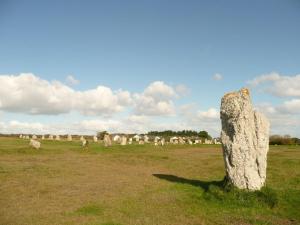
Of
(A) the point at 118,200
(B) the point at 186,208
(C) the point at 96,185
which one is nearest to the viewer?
(B) the point at 186,208

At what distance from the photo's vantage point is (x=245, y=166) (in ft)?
57.2

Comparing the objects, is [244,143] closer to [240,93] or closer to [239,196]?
[240,93]

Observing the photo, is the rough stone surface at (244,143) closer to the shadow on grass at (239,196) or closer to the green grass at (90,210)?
the shadow on grass at (239,196)

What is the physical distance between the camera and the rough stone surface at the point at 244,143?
1738 centimetres

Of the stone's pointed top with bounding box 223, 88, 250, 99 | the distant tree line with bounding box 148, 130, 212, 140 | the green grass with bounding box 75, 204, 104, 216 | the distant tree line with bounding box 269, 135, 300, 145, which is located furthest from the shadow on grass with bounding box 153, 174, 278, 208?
the distant tree line with bounding box 148, 130, 212, 140

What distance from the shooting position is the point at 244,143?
1764 centimetres

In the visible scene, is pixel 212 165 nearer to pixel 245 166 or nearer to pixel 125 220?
pixel 245 166

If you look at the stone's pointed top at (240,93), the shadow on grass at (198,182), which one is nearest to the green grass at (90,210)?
the shadow on grass at (198,182)

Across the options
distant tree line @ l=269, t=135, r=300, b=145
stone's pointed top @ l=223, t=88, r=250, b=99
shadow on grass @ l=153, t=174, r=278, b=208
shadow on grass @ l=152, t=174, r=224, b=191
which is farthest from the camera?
distant tree line @ l=269, t=135, r=300, b=145

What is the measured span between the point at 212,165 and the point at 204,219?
17055 mm

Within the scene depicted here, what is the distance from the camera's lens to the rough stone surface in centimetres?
1738

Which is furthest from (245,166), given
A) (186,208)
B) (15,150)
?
(15,150)

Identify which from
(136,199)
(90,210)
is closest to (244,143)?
(136,199)

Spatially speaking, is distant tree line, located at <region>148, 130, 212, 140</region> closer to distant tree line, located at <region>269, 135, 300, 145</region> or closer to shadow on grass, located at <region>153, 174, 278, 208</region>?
distant tree line, located at <region>269, 135, 300, 145</region>
